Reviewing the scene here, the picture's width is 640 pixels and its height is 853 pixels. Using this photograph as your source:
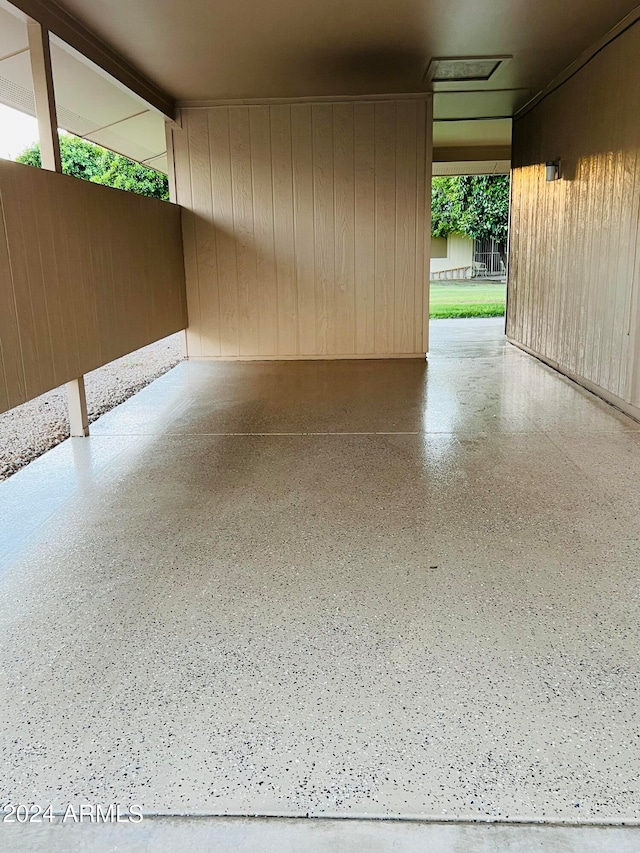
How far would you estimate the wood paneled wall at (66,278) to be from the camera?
10.5 feet

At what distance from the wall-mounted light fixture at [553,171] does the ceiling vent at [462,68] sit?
927 millimetres

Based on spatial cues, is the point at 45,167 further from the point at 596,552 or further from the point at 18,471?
the point at 596,552

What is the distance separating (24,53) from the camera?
4473 millimetres

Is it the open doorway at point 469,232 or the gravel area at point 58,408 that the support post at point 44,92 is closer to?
the gravel area at point 58,408

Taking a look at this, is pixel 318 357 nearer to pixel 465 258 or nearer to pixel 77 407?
pixel 77 407

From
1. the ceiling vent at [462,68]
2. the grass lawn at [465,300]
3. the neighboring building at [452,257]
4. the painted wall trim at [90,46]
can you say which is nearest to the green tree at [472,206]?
the neighboring building at [452,257]

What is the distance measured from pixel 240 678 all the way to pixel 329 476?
5.52ft

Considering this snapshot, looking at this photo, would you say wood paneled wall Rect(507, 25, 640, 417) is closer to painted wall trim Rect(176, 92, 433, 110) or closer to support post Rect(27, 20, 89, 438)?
painted wall trim Rect(176, 92, 433, 110)

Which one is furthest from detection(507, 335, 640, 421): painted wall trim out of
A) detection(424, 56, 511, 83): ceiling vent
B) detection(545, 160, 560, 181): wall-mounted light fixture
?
detection(424, 56, 511, 83): ceiling vent

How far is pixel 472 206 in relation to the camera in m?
21.9

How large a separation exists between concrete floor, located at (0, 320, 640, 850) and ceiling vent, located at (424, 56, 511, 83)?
304 cm

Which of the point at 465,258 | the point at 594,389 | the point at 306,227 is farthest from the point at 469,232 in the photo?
the point at 594,389

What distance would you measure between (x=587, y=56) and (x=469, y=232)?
18024 millimetres

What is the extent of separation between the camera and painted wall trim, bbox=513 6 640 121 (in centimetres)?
418
